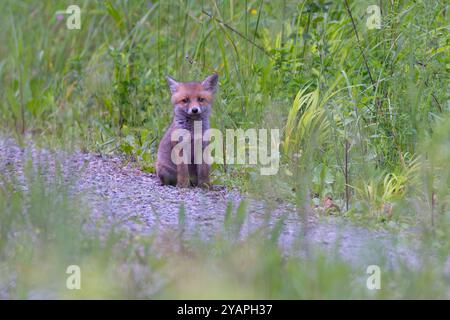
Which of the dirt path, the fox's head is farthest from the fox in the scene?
the dirt path

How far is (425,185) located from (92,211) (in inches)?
75.0

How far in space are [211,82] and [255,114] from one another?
43 cm

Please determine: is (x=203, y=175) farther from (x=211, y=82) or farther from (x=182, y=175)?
(x=211, y=82)

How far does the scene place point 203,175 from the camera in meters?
5.86

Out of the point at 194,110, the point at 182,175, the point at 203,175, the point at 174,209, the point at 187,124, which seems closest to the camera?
the point at 174,209

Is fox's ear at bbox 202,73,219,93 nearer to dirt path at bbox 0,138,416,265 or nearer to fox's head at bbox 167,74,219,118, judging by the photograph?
fox's head at bbox 167,74,219,118

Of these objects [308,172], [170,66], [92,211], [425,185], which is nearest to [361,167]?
[308,172]

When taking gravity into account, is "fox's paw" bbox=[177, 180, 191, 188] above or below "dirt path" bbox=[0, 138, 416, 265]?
below

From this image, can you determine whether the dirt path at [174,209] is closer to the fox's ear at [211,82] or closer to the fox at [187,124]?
the fox at [187,124]

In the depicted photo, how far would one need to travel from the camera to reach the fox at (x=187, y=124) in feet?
19.5

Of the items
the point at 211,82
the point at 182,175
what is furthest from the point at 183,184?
the point at 211,82

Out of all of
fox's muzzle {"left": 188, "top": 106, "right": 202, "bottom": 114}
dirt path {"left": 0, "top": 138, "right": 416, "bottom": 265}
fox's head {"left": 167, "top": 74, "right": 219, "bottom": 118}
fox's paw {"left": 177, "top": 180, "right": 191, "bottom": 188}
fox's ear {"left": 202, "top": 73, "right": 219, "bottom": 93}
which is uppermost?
fox's ear {"left": 202, "top": 73, "right": 219, "bottom": 93}

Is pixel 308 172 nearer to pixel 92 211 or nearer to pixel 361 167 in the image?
pixel 361 167

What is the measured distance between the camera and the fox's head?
246 inches
